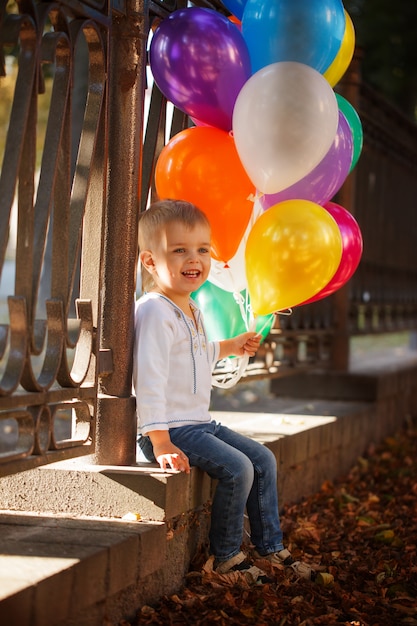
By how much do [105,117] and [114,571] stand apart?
1524mm

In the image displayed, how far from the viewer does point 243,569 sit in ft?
10.5

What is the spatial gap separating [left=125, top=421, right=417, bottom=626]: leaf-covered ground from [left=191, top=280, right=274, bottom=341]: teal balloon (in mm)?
961

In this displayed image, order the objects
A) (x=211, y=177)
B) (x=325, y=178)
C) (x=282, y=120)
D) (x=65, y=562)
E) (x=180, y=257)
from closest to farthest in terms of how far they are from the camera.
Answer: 1. (x=65, y=562)
2. (x=282, y=120)
3. (x=180, y=257)
4. (x=211, y=177)
5. (x=325, y=178)

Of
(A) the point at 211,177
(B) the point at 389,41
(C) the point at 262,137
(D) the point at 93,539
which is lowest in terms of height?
(D) the point at 93,539

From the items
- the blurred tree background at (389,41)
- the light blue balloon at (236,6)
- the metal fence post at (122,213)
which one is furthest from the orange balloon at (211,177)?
the blurred tree background at (389,41)

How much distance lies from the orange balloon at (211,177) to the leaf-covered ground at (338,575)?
134 centimetres

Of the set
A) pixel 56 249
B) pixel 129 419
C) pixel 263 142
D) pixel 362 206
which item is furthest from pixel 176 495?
pixel 362 206

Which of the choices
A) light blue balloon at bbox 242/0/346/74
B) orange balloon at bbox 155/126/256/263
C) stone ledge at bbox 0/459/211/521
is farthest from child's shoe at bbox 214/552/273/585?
light blue balloon at bbox 242/0/346/74

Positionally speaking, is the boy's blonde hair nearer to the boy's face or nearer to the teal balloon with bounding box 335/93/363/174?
the boy's face

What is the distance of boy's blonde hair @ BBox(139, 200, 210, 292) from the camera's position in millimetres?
3244

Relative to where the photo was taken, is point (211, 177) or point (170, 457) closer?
point (170, 457)

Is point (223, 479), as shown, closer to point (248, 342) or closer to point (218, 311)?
point (248, 342)

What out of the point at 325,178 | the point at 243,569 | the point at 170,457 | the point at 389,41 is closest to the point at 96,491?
the point at 170,457

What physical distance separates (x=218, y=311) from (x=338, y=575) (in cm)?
118
